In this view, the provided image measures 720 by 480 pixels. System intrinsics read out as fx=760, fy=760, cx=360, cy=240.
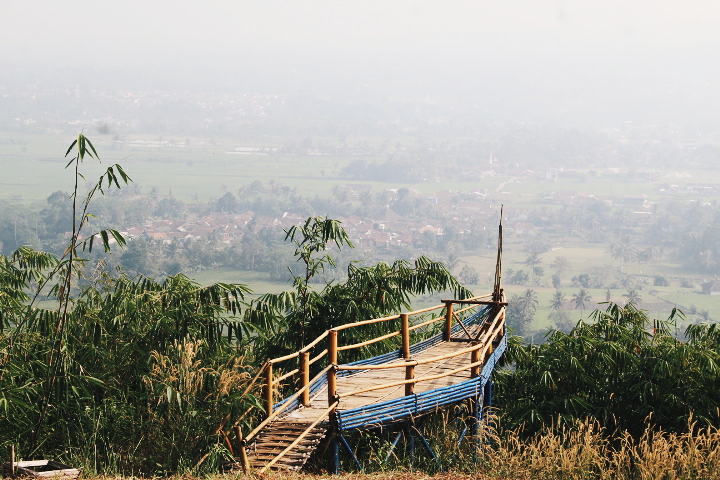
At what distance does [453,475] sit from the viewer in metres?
5.46

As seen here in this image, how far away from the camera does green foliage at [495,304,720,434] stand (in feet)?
25.7

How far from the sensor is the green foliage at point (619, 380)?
25.7ft

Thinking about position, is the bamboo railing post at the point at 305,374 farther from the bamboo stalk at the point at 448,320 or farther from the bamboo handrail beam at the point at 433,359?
the bamboo stalk at the point at 448,320

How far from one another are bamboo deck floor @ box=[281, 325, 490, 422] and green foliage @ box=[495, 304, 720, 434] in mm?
1121

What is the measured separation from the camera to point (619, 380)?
28.0 ft

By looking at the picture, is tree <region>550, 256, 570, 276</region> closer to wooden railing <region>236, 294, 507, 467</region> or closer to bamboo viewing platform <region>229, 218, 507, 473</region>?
bamboo viewing platform <region>229, 218, 507, 473</region>

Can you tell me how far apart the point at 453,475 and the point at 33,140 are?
202553mm

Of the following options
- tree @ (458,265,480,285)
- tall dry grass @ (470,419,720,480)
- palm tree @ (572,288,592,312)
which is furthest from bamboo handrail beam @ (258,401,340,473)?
tree @ (458,265,480,285)

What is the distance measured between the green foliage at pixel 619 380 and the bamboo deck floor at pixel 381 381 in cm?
112

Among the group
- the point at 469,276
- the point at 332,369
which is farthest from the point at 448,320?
the point at 469,276

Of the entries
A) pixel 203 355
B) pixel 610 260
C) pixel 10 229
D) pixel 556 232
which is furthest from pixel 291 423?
pixel 556 232

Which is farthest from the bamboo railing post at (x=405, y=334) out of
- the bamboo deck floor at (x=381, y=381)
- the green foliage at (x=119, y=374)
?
the green foliage at (x=119, y=374)

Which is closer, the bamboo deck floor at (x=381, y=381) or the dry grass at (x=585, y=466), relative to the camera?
the dry grass at (x=585, y=466)

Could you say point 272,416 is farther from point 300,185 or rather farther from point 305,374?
point 300,185
